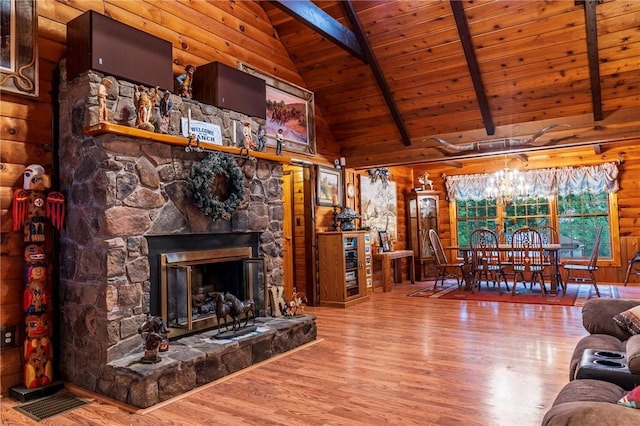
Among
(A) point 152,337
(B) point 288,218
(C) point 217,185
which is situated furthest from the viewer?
(B) point 288,218

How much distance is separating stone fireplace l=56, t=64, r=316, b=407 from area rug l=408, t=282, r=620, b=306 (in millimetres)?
3679

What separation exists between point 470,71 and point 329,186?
8.22 feet

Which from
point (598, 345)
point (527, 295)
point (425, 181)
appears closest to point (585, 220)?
point (527, 295)

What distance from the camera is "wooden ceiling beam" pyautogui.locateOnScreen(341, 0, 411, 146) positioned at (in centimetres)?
513

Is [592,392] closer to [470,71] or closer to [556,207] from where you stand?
[470,71]

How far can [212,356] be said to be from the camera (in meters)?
3.10

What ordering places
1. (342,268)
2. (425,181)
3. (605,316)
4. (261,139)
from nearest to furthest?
Answer: (605,316)
(261,139)
(342,268)
(425,181)

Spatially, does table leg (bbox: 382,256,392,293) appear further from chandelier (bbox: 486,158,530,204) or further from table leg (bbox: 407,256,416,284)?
chandelier (bbox: 486,158,530,204)

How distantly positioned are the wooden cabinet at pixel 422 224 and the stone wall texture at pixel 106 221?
20.4 feet

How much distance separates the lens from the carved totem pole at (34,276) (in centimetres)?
292

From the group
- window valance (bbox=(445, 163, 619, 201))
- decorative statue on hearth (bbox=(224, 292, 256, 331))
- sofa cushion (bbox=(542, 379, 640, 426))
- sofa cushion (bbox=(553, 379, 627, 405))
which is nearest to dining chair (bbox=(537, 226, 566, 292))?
window valance (bbox=(445, 163, 619, 201))

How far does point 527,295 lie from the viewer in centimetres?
634

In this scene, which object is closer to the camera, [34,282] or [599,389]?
[599,389]

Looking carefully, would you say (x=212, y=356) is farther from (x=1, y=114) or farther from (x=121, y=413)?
(x=1, y=114)
